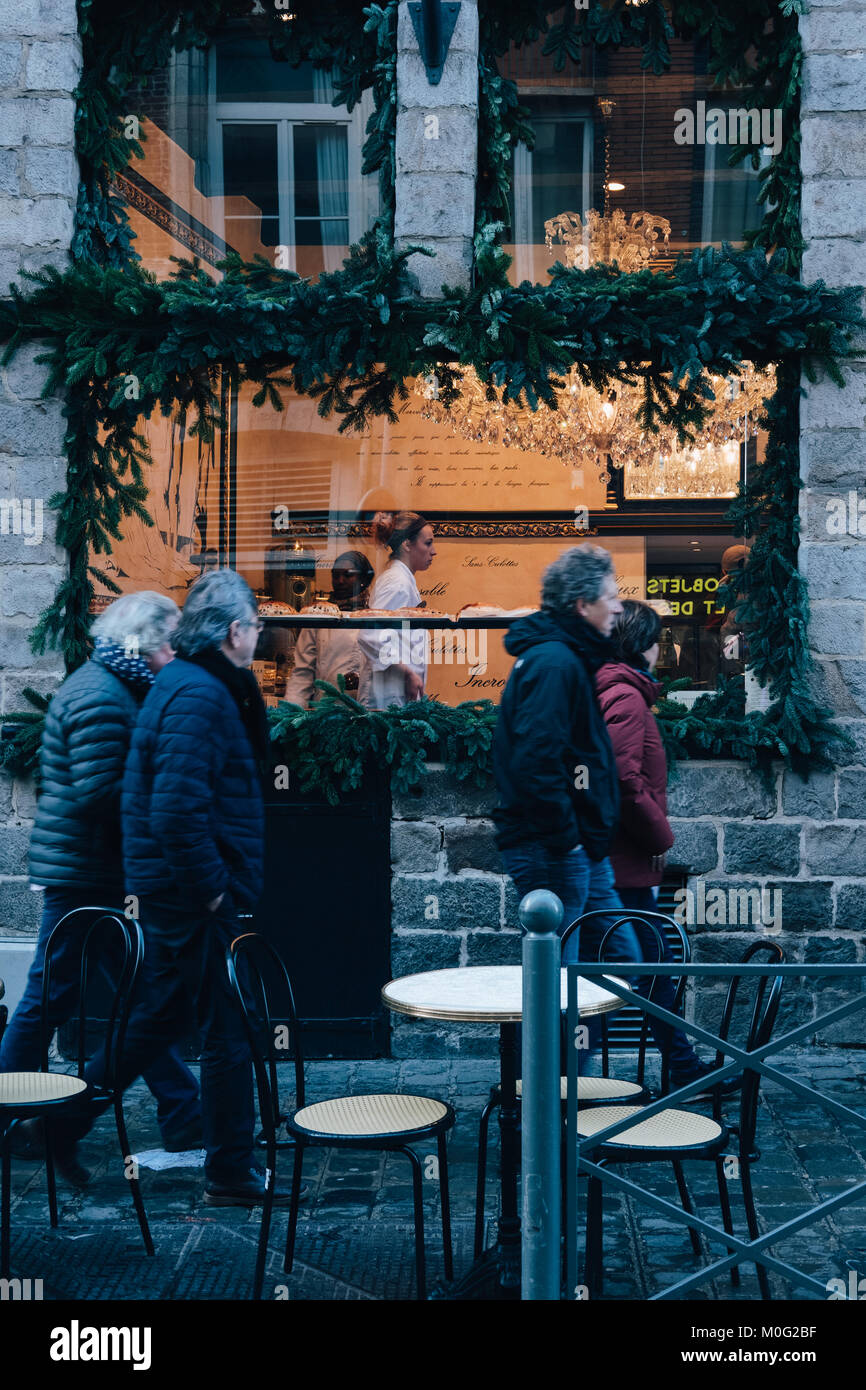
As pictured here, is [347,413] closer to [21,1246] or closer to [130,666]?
[130,666]

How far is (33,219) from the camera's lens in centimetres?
669

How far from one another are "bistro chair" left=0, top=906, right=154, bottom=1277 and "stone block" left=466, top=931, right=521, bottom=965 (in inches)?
83.0

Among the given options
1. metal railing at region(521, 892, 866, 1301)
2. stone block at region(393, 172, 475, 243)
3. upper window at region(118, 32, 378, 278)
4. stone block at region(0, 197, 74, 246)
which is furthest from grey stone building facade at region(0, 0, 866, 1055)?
metal railing at region(521, 892, 866, 1301)

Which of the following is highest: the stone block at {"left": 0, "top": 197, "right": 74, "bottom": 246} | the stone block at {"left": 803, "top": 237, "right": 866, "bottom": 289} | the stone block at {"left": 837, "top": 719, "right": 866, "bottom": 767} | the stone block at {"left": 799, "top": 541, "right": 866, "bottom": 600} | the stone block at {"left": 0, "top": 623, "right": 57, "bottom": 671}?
the stone block at {"left": 0, "top": 197, "right": 74, "bottom": 246}

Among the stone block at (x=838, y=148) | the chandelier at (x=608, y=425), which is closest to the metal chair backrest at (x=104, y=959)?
the chandelier at (x=608, y=425)

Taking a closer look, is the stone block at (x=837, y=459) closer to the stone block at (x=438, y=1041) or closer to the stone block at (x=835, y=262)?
the stone block at (x=835, y=262)

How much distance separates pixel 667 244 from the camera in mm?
7172

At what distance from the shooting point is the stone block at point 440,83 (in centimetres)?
671

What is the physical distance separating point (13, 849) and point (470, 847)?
2.14 m

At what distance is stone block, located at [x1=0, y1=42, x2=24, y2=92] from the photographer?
6.69 m

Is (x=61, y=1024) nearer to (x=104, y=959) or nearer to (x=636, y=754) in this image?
(x=104, y=959)

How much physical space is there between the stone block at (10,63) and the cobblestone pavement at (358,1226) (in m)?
4.72

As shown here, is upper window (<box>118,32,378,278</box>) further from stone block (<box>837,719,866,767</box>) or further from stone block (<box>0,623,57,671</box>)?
stone block (<box>837,719,866,767</box>)
